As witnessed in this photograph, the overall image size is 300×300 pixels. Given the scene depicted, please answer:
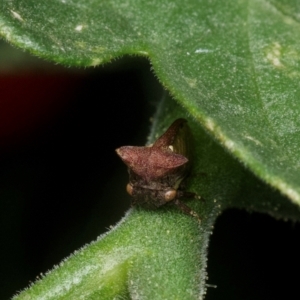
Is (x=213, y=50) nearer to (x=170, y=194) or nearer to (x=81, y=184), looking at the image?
(x=170, y=194)

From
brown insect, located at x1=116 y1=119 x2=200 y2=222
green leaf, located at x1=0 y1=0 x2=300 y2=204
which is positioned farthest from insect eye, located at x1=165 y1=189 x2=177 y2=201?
green leaf, located at x1=0 y1=0 x2=300 y2=204

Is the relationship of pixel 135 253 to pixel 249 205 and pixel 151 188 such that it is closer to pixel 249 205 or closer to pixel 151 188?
pixel 151 188

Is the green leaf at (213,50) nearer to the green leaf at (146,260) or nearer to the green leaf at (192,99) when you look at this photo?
the green leaf at (192,99)

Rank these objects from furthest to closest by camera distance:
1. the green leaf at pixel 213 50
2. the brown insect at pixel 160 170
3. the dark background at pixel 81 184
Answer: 1. the dark background at pixel 81 184
2. the brown insect at pixel 160 170
3. the green leaf at pixel 213 50

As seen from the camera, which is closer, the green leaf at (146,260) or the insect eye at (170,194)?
the green leaf at (146,260)

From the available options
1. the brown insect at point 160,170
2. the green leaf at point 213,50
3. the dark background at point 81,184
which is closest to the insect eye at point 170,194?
the brown insect at point 160,170

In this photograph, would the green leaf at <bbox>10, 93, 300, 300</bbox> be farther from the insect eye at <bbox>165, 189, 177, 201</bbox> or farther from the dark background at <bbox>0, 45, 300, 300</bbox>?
the dark background at <bbox>0, 45, 300, 300</bbox>
